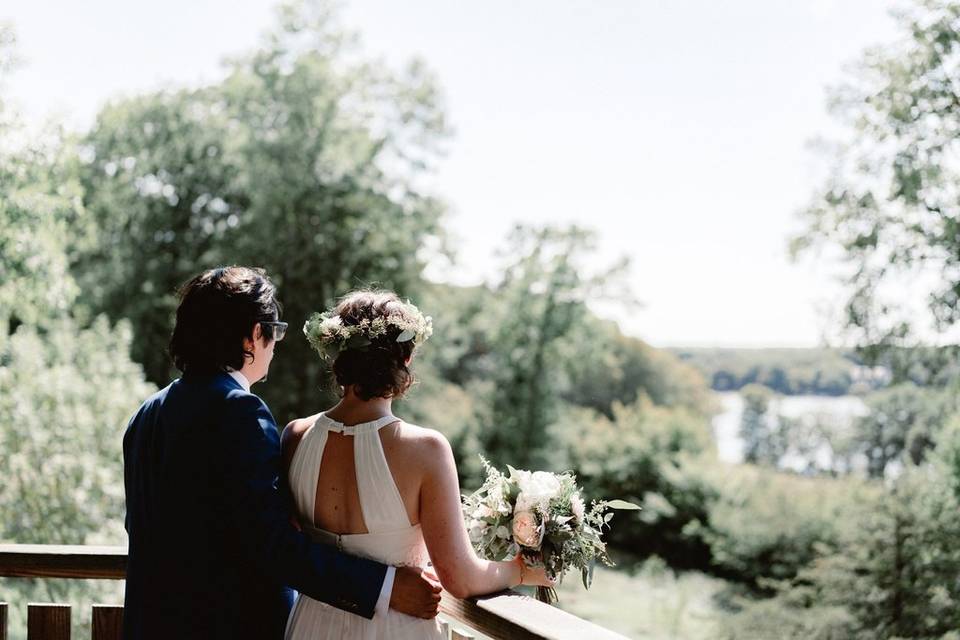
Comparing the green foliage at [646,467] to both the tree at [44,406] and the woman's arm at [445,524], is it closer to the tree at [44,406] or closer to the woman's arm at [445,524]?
the tree at [44,406]

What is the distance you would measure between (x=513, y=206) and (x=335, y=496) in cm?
2718

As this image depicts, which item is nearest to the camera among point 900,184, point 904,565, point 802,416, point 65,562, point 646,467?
point 65,562

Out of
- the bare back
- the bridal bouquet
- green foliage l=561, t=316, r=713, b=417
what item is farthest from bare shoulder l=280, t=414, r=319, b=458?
green foliage l=561, t=316, r=713, b=417

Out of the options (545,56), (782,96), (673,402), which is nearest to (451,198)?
(545,56)

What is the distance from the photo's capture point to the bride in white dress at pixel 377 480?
6.15 ft

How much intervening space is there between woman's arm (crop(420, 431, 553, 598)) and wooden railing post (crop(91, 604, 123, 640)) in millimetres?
1051

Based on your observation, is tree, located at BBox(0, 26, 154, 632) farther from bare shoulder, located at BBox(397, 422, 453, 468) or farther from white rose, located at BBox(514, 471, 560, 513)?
bare shoulder, located at BBox(397, 422, 453, 468)

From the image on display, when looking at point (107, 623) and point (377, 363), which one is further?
point (107, 623)

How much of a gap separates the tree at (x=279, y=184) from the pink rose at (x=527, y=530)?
56.1 feet

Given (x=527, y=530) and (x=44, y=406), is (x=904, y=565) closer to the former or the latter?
(x=44, y=406)

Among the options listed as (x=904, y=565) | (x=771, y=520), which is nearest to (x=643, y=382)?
(x=771, y=520)

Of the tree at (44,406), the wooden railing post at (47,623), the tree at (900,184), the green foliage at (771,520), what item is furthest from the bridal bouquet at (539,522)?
the green foliage at (771,520)

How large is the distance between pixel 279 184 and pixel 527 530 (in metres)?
18.3

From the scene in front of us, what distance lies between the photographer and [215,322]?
1.95m
